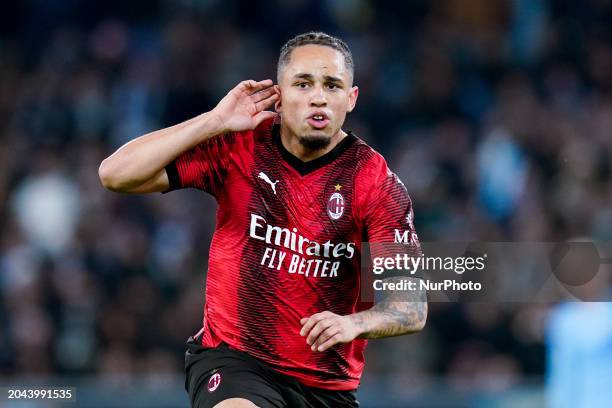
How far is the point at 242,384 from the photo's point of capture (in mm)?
5414

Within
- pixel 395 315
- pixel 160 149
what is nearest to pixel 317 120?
pixel 160 149

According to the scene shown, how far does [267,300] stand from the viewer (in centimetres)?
564

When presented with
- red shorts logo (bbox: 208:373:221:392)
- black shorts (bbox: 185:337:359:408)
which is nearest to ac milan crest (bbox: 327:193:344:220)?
black shorts (bbox: 185:337:359:408)

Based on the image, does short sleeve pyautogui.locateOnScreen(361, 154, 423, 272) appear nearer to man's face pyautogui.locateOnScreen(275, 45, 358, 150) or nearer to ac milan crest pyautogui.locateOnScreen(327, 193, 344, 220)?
ac milan crest pyautogui.locateOnScreen(327, 193, 344, 220)

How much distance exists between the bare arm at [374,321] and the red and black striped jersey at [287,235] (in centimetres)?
31

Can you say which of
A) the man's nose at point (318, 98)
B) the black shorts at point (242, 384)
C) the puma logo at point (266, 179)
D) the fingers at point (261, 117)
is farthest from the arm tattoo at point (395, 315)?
the fingers at point (261, 117)

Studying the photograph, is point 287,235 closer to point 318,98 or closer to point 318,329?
point 318,98

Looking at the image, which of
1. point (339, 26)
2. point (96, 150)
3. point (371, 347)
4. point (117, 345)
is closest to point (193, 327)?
point (117, 345)

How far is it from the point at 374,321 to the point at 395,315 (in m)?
0.15

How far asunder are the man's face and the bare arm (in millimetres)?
771

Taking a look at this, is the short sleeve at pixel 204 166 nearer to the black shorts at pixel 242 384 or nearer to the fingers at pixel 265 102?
the fingers at pixel 265 102

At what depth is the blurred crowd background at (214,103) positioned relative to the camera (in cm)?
1086

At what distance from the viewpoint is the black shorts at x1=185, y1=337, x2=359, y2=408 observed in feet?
17.7

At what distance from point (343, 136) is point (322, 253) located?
595 millimetres
